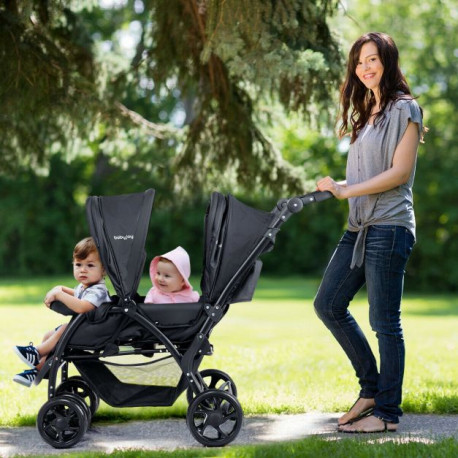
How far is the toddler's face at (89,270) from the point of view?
4652 millimetres

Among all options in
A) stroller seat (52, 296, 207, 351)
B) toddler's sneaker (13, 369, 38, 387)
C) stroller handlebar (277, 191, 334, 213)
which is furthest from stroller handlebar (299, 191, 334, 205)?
toddler's sneaker (13, 369, 38, 387)

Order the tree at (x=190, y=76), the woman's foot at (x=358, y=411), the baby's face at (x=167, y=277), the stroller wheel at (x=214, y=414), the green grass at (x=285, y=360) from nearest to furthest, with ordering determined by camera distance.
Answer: the stroller wheel at (x=214, y=414) < the baby's face at (x=167, y=277) < the woman's foot at (x=358, y=411) < the green grass at (x=285, y=360) < the tree at (x=190, y=76)

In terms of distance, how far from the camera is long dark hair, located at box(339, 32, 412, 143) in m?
4.54

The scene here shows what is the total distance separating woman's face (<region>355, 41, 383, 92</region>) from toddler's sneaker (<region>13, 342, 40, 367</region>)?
2.08 metres

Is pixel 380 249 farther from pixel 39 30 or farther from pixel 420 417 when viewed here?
pixel 39 30

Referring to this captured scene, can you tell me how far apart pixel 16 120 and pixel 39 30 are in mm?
805

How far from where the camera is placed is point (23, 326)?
1271 centimetres

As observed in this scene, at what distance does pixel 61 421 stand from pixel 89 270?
2.44 feet

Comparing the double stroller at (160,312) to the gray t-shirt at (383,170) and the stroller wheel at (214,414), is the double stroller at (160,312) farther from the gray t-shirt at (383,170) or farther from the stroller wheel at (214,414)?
the gray t-shirt at (383,170)

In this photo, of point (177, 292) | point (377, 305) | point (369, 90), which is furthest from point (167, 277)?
point (369, 90)

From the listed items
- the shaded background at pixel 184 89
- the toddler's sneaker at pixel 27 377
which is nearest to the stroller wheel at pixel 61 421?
the toddler's sneaker at pixel 27 377

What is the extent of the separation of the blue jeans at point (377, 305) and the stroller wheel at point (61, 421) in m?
1.28

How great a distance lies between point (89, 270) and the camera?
466 centimetres

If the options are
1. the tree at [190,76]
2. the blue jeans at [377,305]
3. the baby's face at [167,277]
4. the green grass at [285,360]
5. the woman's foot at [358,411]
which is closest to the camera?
the blue jeans at [377,305]
